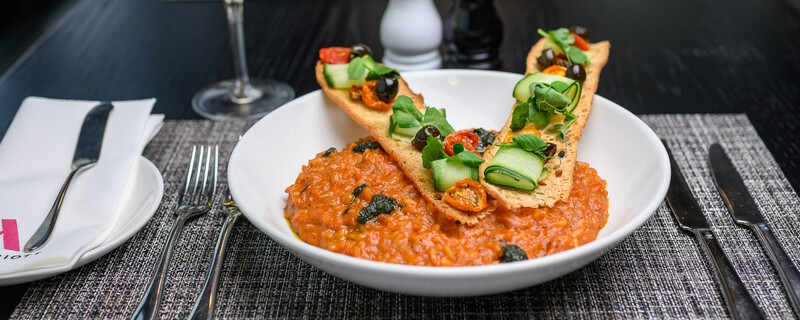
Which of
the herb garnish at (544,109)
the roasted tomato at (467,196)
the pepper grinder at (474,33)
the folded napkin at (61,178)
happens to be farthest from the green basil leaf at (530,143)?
the pepper grinder at (474,33)

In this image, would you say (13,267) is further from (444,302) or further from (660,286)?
(660,286)

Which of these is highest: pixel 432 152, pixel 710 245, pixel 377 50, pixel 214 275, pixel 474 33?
pixel 432 152

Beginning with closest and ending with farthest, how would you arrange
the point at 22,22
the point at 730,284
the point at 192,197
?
the point at 730,284 → the point at 192,197 → the point at 22,22

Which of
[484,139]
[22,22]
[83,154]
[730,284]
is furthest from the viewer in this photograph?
[22,22]

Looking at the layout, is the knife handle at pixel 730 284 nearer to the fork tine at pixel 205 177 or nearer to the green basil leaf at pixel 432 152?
the green basil leaf at pixel 432 152

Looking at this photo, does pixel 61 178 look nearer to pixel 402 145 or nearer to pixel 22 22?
pixel 402 145

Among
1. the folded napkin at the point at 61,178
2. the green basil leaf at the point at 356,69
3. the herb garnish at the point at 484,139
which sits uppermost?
the green basil leaf at the point at 356,69

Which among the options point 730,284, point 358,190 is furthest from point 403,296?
point 730,284

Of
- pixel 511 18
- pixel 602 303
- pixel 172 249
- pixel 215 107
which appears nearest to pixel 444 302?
pixel 602 303
